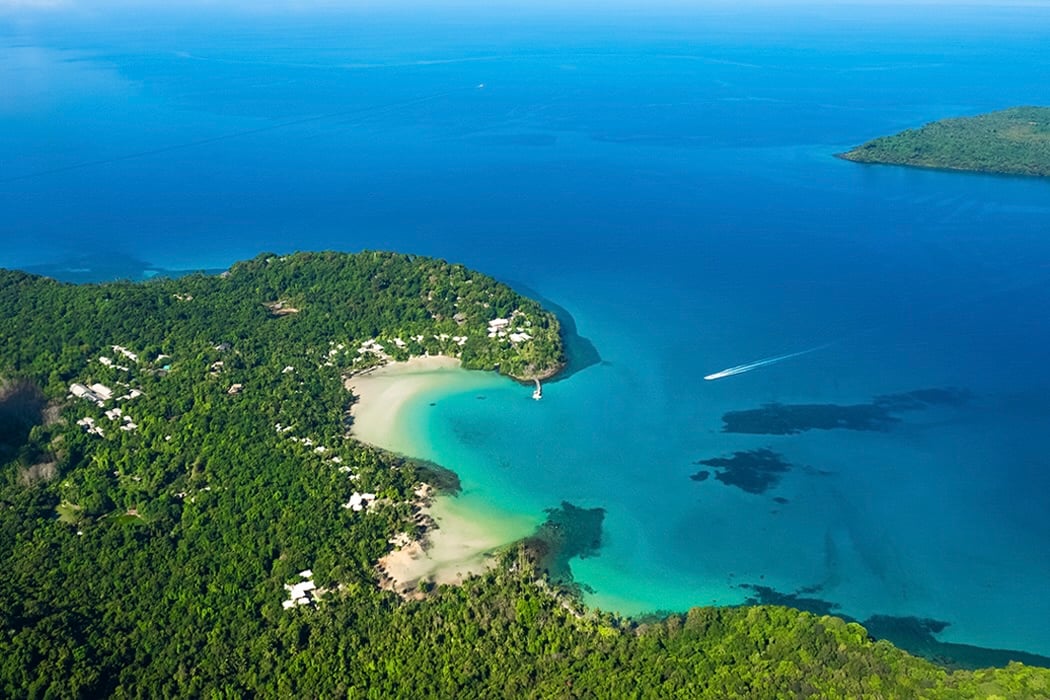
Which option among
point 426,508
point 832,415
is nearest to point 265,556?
point 426,508

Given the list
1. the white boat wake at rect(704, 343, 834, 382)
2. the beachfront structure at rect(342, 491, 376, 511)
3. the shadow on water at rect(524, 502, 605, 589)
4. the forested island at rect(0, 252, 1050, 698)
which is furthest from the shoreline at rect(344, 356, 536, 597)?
the white boat wake at rect(704, 343, 834, 382)

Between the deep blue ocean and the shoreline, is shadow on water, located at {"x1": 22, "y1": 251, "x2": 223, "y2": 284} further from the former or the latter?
the shoreline

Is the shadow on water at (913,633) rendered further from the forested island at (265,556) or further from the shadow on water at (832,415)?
the shadow on water at (832,415)

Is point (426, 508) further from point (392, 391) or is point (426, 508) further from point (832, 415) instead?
point (832, 415)

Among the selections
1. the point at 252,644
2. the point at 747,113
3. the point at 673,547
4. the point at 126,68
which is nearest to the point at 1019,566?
the point at 673,547

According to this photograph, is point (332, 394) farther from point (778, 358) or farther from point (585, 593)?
point (778, 358)
